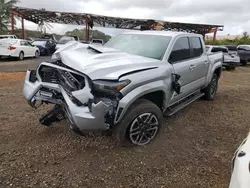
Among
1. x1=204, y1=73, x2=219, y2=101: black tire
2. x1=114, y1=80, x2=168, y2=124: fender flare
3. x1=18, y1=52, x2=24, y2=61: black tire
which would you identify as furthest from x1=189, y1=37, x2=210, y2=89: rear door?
x1=18, y1=52, x2=24, y2=61: black tire

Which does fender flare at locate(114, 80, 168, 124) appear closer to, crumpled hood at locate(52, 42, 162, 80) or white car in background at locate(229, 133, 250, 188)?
crumpled hood at locate(52, 42, 162, 80)

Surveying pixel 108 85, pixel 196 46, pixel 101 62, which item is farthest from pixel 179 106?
pixel 108 85

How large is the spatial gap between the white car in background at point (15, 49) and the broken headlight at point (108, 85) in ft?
44.8

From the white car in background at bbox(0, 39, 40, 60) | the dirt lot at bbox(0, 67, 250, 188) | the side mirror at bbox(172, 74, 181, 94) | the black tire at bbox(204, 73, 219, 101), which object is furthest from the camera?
the white car in background at bbox(0, 39, 40, 60)

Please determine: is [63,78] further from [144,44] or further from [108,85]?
[144,44]

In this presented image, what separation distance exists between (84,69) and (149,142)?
154 cm

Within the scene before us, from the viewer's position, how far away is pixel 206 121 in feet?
16.7

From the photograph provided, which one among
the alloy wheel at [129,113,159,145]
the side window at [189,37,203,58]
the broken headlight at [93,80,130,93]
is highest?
the side window at [189,37,203,58]

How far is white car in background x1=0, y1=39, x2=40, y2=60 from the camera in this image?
14.8m

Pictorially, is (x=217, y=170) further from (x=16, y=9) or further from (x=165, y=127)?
(x=16, y=9)

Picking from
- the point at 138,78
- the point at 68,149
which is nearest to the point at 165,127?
the point at 138,78

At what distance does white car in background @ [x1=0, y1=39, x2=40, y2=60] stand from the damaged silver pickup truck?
Answer: 12124 mm

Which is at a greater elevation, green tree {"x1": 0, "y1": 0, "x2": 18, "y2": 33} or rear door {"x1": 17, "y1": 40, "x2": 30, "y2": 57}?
green tree {"x1": 0, "y1": 0, "x2": 18, "y2": 33}

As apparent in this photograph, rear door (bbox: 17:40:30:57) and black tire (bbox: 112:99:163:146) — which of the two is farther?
rear door (bbox: 17:40:30:57)
